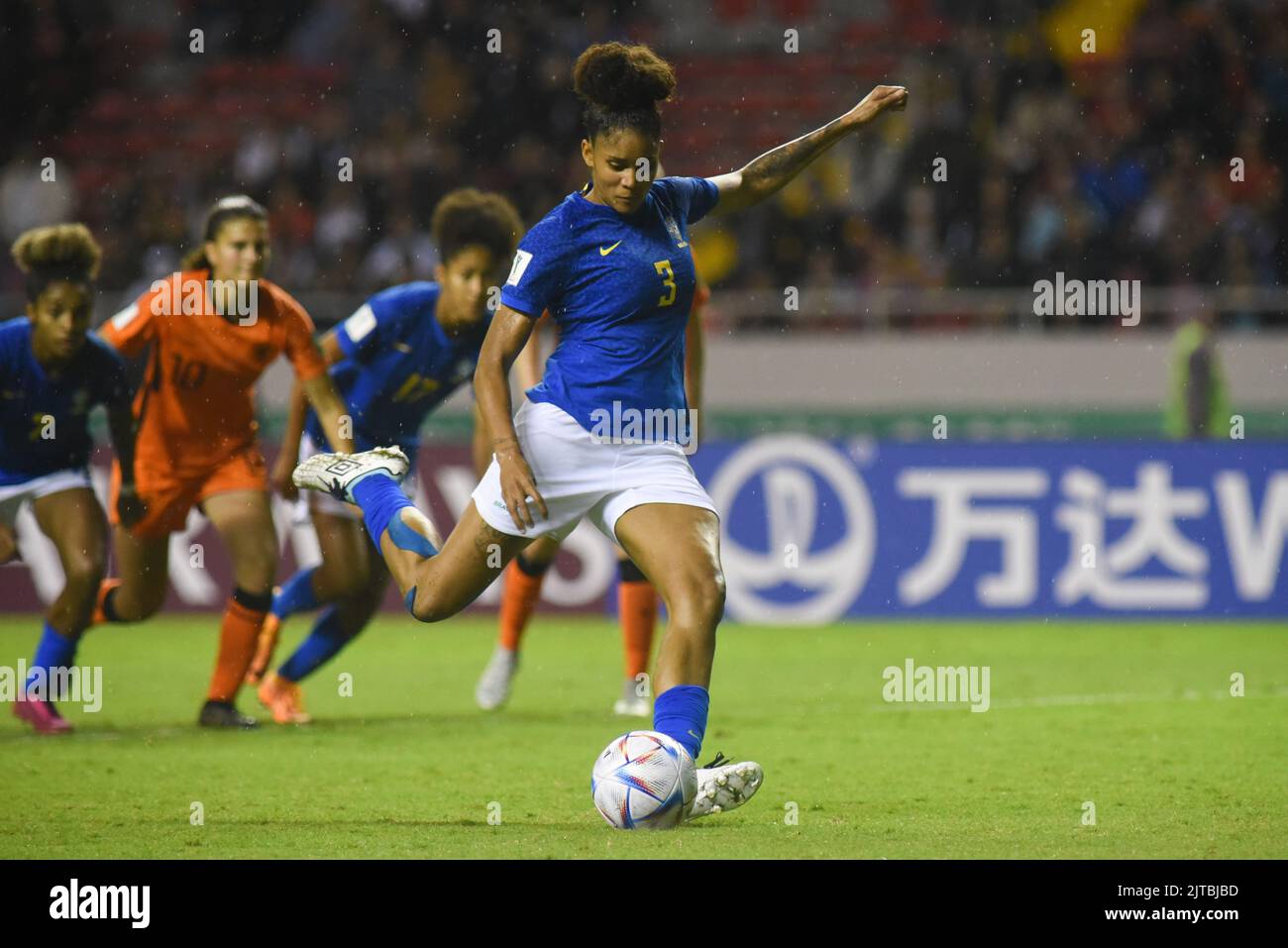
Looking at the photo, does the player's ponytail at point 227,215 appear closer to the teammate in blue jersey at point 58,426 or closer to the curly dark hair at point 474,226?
the teammate in blue jersey at point 58,426

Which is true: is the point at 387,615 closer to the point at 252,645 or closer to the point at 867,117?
the point at 252,645

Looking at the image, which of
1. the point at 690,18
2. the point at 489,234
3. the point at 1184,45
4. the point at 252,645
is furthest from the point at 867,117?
the point at 690,18

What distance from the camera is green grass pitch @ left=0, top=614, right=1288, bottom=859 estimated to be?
5.14 meters

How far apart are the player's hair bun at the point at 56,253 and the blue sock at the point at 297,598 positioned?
67.9 inches

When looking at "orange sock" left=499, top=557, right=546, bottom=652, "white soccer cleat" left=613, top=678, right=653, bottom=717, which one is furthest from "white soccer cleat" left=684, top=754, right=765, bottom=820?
"orange sock" left=499, top=557, right=546, bottom=652

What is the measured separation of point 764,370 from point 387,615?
4.13 m

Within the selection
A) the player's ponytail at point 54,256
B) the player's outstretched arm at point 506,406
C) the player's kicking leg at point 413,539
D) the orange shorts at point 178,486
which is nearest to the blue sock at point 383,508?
the player's kicking leg at point 413,539

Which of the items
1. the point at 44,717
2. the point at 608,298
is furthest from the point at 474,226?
the point at 44,717

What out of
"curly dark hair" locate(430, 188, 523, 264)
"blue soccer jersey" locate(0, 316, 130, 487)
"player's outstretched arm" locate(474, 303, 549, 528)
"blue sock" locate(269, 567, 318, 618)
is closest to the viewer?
"player's outstretched arm" locate(474, 303, 549, 528)

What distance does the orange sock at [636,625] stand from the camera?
8.27m

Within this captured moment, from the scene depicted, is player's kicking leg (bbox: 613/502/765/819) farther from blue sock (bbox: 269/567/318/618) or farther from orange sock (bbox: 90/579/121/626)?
orange sock (bbox: 90/579/121/626)

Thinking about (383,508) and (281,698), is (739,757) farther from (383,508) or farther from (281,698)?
(281,698)

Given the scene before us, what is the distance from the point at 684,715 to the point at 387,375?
10.8 feet

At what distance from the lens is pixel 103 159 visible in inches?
720
